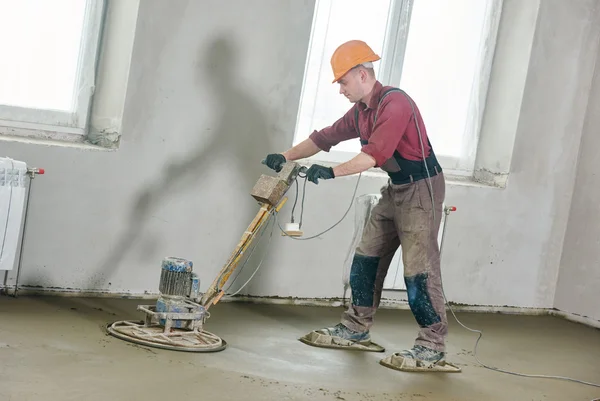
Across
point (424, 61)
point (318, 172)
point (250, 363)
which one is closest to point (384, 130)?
point (318, 172)

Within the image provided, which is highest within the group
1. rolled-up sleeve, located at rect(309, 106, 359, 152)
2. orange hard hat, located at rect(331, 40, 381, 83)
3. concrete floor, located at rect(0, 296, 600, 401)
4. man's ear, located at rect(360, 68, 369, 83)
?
orange hard hat, located at rect(331, 40, 381, 83)

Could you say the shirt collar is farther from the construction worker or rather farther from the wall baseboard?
the wall baseboard

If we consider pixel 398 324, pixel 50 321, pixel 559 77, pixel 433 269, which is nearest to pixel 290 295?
pixel 398 324

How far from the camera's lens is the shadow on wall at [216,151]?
15.1ft

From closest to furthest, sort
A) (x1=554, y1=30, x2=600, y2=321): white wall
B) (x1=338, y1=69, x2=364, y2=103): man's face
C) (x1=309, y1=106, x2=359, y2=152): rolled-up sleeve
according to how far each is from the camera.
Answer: (x1=338, y1=69, x2=364, y2=103): man's face, (x1=309, y1=106, x2=359, y2=152): rolled-up sleeve, (x1=554, y1=30, x2=600, y2=321): white wall

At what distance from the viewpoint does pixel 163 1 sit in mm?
4512

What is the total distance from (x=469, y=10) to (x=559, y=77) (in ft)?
2.56

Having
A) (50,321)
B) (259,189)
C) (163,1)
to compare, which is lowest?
(50,321)

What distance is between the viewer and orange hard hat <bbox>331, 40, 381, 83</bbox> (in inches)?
154

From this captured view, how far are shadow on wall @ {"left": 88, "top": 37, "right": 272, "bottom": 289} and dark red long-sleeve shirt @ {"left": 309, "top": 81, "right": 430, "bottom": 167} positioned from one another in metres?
0.65

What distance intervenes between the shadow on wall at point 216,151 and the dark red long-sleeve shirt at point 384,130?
0.65 metres

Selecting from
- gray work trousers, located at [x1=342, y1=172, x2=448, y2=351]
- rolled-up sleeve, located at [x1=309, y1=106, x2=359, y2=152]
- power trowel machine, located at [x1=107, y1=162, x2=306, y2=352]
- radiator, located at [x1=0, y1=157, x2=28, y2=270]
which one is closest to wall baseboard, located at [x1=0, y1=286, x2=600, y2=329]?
radiator, located at [x1=0, y1=157, x2=28, y2=270]

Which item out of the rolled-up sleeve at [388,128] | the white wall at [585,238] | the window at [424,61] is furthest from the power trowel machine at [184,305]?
the white wall at [585,238]

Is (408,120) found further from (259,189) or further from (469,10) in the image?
(469,10)
